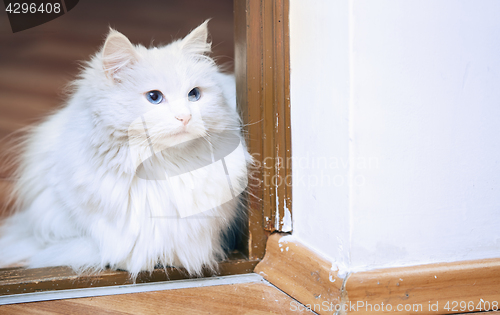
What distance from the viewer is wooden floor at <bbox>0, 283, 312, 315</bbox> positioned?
2.85 ft

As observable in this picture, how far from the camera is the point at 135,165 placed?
3.18 feet

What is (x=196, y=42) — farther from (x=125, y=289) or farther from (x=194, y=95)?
(x=125, y=289)

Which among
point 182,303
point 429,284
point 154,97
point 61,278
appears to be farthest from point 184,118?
point 429,284

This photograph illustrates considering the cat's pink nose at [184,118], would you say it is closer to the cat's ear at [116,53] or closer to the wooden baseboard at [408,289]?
the cat's ear at [116,53]

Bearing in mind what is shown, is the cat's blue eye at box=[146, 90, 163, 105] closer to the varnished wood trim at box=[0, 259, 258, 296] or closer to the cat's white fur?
the cat's white fur

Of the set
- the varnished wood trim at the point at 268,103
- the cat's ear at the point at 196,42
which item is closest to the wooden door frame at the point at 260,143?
the varnished wood trim at the point at 268,103

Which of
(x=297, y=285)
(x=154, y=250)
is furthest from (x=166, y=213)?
(x=297, y=285)

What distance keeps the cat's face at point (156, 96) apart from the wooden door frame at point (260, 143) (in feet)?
0.46

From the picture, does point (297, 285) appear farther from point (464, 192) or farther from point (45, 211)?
point (45, 211)

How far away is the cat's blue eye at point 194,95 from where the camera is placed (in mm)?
1031

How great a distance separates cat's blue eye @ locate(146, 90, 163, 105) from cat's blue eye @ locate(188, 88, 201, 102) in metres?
0.09

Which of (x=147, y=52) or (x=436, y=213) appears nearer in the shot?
(x=436, y=213)

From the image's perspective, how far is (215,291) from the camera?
0.97 meters

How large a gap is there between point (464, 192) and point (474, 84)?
0.25 meters
